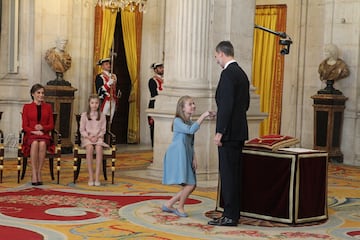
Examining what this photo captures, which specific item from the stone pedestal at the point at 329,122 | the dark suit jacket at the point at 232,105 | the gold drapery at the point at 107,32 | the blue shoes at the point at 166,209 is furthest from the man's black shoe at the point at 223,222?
the gold drapery at the point at 107,32

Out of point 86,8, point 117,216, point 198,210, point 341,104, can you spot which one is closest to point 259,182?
point 198,210

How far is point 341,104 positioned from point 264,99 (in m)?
2.28

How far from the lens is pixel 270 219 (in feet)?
24.6

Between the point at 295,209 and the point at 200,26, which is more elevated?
the point at 200,26

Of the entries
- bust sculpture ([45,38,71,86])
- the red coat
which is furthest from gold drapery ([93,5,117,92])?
the red coat

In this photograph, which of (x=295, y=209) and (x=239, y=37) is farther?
(x=239, y=37)

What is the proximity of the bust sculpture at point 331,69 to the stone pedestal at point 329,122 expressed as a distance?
18 cm

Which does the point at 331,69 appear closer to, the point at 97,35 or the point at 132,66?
the point at 132,66

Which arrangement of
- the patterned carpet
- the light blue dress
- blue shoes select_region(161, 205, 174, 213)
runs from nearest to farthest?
the patterned carpet, the light blue dress, blue shoes select_region(161, 205, 174, 213)

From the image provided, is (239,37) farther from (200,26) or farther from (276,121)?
(276,121)

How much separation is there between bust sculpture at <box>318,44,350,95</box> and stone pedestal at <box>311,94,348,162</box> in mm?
177

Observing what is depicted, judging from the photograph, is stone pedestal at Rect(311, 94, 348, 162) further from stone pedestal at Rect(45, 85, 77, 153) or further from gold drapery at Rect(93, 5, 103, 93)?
stone pedestal at Rect(45, 85, 77, 153)

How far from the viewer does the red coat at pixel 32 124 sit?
963cm

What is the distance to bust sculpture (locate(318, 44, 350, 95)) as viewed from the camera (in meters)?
13.9
